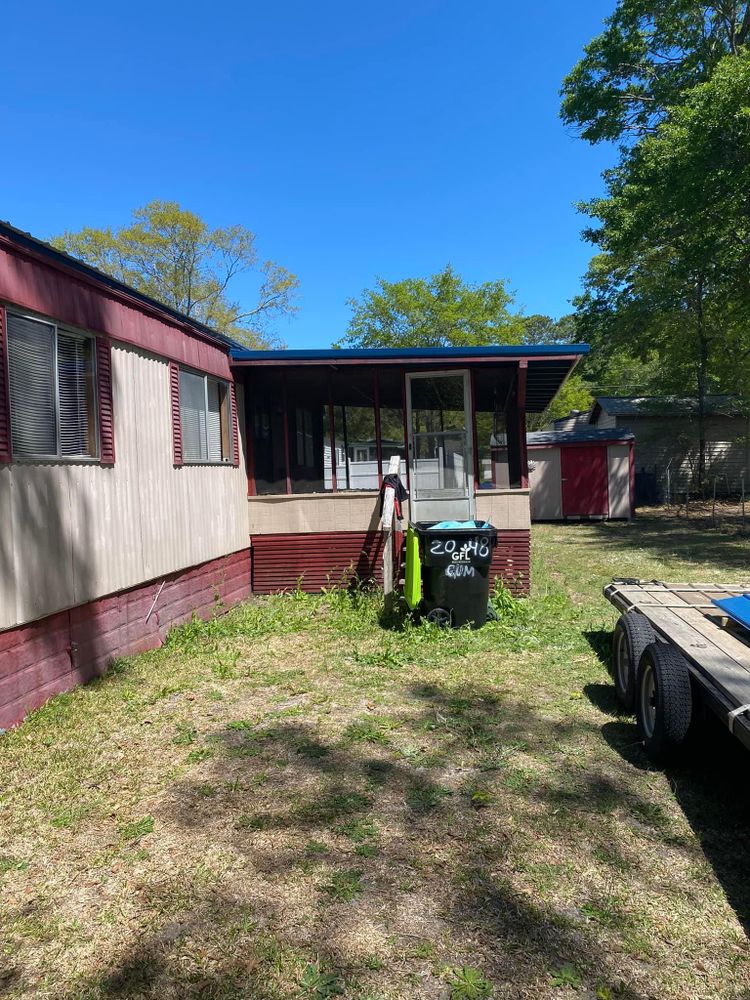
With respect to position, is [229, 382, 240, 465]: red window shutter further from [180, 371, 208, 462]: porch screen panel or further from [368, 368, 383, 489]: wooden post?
[368, 368, 383, 489]: wooden post

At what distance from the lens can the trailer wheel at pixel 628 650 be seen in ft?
14.6

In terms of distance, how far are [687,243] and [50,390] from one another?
49.2ft

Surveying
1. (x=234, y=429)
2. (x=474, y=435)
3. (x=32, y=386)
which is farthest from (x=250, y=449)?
(x=32, y=386)

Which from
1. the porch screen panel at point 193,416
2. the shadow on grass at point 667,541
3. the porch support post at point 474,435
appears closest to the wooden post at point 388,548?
the porch support post at point 474,435

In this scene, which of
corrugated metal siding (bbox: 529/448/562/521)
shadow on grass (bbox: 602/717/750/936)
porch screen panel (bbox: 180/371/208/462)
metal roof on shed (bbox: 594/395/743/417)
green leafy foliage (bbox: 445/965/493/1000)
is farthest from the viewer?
metal roof on shed (bbox: 594/395/743/417)

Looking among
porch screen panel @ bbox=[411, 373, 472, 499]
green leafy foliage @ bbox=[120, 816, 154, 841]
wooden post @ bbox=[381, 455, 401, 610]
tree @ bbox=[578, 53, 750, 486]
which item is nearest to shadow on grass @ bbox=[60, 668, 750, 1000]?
green leafy foliage @ bbox=[120, 816, 154, 841]

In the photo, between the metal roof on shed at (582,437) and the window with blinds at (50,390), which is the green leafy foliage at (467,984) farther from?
the metal roof on shed at (582,437)

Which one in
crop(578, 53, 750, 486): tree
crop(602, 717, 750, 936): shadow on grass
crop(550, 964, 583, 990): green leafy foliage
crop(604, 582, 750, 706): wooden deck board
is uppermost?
crop(578, 53, 750, 486): tree

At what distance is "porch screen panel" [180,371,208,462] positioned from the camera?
7.20 metres

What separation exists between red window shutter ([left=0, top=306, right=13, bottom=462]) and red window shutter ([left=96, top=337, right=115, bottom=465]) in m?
1.11

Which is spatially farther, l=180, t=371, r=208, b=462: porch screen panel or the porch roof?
the porch roof

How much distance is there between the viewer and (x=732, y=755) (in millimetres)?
3969

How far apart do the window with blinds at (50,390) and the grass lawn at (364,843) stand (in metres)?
1.94

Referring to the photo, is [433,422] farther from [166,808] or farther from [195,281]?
[195,281]
